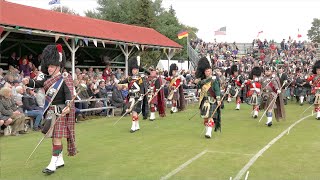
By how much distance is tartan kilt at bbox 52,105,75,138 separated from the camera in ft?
23.8

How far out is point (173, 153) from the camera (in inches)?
343

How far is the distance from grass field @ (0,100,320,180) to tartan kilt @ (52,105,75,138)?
0.65 metres

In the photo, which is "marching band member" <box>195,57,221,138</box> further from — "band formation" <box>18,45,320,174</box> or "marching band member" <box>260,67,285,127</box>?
"marching band member" <box>260,67,285,127</box>

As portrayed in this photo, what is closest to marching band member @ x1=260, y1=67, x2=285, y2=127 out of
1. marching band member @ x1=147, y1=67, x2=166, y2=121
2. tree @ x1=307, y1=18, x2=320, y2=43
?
marching band member @ x1=147, y1=67, x2=166, y2=121

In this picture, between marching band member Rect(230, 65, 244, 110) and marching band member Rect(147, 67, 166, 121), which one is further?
marching band member Rect(230, 65, 244, 110)

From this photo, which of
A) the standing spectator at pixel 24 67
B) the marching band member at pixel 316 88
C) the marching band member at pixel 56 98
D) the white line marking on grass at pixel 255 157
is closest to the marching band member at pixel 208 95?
the white line marking on grass at pixel 255 157

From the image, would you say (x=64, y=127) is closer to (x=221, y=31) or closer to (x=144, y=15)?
(x=221, y=31)

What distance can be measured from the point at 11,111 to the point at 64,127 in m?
4.86

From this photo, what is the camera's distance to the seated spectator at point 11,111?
37.4 ft

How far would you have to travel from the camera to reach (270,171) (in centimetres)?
707

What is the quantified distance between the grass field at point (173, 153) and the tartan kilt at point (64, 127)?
25.7 inches

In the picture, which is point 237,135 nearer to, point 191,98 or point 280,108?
point 280,108

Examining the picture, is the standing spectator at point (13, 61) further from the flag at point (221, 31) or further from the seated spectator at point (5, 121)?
the flag at point (221, 31)

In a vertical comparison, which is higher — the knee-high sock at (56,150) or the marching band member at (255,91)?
the marching band member at (255,91)
